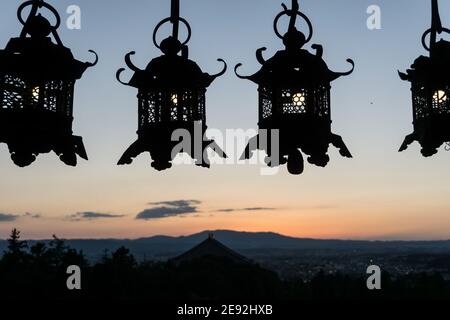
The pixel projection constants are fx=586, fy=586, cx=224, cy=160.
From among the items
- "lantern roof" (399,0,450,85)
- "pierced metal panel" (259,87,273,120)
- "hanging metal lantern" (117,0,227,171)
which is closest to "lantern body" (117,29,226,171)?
"hanging metal lantern" (117,0,227,171)

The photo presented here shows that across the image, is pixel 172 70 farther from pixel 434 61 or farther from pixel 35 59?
pixel 434 61

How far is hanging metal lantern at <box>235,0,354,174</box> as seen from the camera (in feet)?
9.70

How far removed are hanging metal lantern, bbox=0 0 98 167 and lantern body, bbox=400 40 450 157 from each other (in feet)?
6.01

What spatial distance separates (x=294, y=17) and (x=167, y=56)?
0.70 m

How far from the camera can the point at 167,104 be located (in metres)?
3.03

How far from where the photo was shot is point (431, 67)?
3107mm

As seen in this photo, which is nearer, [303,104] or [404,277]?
[303,104]

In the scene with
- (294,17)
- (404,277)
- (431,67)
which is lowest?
(404,277)

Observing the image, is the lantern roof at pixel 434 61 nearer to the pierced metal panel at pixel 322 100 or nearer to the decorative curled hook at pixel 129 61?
the pierced metal panel at pixel 322 100

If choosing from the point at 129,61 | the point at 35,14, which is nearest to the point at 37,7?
the point at 35,14
